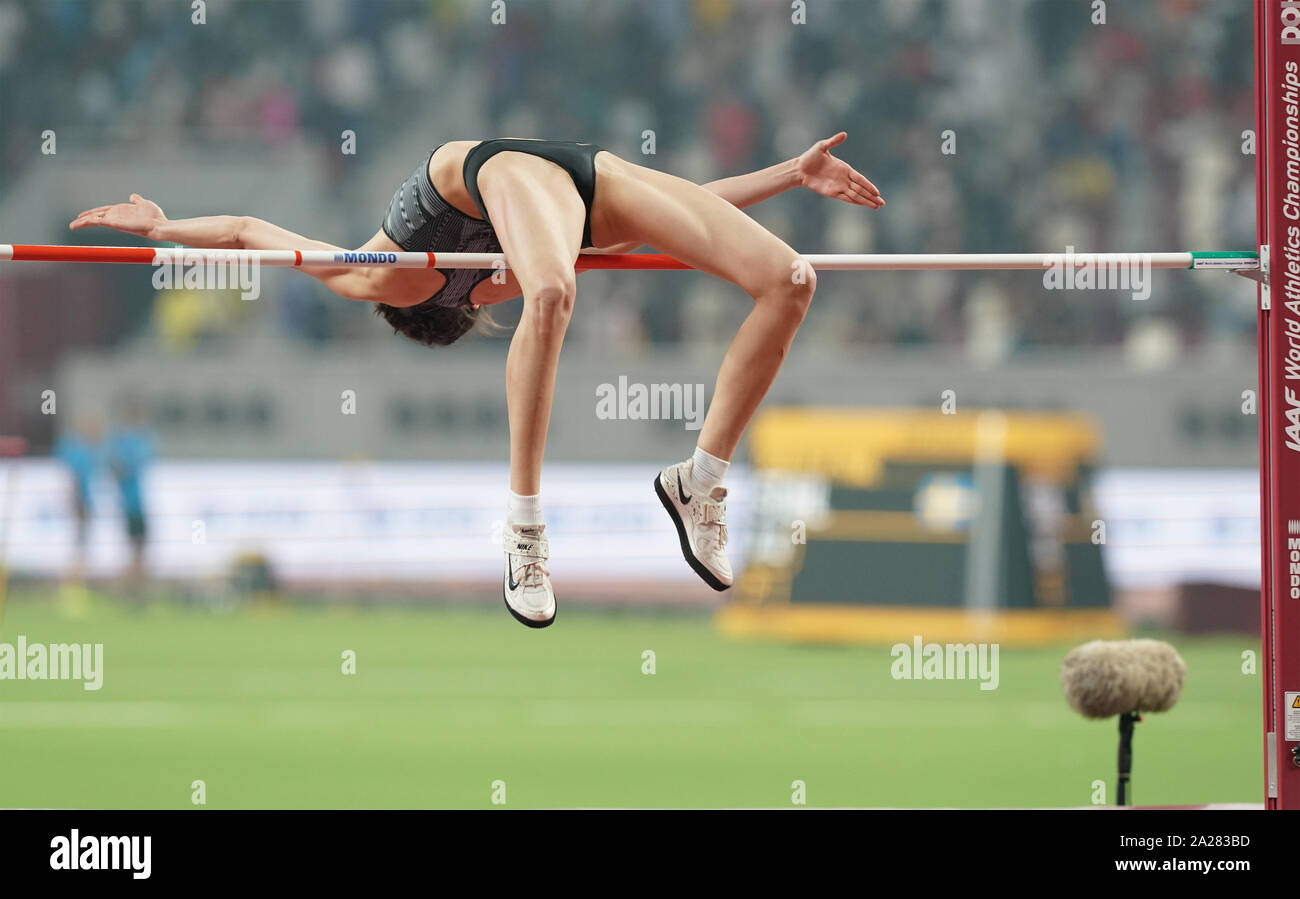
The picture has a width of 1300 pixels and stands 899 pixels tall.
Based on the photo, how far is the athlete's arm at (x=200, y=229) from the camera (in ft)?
14.1

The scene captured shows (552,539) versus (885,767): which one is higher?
(552,539)

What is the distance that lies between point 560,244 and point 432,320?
0.98 meters

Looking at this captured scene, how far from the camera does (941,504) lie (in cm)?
945

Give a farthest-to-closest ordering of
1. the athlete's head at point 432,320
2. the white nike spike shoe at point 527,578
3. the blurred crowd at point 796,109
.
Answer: the blurred crowd at point 796,109 < the athlete's head at point 432,320 < the white nike spike shoe at point 527,578

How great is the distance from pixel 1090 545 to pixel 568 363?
4.25 meters

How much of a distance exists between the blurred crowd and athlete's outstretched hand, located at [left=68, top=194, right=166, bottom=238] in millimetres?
8690

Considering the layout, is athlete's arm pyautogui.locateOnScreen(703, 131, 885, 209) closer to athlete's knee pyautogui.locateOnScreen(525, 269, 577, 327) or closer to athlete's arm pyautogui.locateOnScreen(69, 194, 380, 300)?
athlete's knee pyautogui.locateOnScreen(525, 269, 577, 327)

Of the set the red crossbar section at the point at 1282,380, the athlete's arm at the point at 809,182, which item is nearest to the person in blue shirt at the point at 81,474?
the athlete's arm at the point at 809,182

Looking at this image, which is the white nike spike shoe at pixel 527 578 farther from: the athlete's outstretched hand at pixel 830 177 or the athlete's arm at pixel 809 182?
the athlete's outstretched hand at pixel 830 177

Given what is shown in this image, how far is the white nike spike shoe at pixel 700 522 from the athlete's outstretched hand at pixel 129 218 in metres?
1.55

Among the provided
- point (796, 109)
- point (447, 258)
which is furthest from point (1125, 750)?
point (796, 109)

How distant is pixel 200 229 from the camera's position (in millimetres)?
4367
